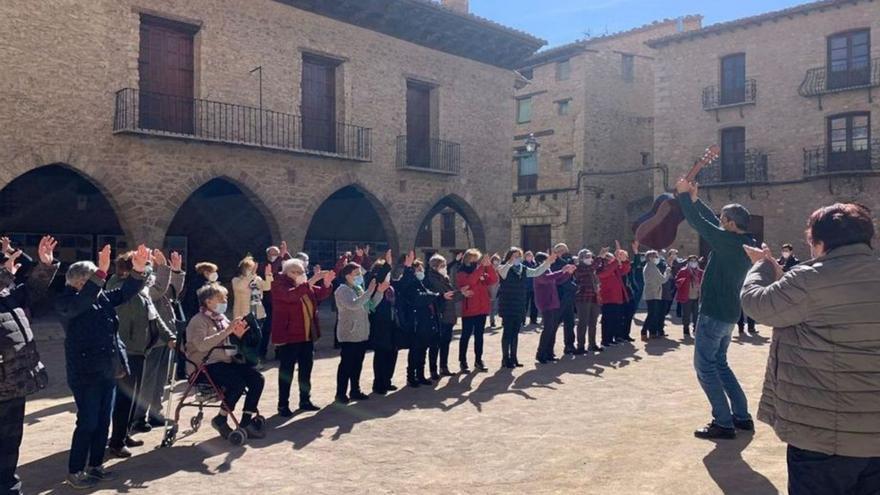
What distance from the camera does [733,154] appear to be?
25.0 m

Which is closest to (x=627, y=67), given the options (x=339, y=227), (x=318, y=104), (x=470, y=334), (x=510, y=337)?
(x=339, y=227)

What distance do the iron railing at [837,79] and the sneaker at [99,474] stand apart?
946 inches

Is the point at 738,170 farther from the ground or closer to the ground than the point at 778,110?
closer to the ground

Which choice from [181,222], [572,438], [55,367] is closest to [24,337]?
[572,438]

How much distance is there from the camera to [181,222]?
18.8m

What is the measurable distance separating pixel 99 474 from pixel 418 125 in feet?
49.9

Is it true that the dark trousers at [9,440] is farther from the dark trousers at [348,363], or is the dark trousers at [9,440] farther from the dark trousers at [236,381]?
the dark trousers at [348,363]

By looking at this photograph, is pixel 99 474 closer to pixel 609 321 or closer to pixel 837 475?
pixel 837 475

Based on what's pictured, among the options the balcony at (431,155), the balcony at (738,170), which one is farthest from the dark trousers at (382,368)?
the balcony at (738,170)

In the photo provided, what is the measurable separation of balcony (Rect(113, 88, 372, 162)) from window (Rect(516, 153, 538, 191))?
47.9 feet

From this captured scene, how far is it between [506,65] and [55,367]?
15.6 metres

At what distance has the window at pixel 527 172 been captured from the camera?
31.0 m

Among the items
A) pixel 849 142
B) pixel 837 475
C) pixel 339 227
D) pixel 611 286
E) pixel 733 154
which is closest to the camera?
pixel 837 475

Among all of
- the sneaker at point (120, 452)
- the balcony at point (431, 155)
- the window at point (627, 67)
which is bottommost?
the sneaker at point (120, 452)
